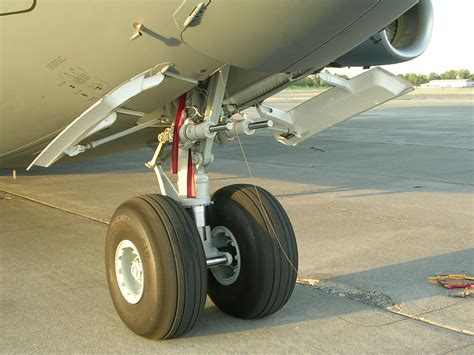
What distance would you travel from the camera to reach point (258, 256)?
4.08 metres

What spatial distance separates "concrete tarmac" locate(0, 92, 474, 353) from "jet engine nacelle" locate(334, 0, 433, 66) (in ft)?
5.76

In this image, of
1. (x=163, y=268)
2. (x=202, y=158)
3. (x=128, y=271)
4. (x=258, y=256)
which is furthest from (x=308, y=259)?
(x=163, y=268)

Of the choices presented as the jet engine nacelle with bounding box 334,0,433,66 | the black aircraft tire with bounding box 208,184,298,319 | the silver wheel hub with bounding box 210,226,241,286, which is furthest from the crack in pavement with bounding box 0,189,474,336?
the jet engine nacelle with bounding box 334,0,433,66

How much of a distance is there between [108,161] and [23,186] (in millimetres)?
3219

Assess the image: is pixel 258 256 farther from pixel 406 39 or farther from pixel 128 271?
pixel 406 39

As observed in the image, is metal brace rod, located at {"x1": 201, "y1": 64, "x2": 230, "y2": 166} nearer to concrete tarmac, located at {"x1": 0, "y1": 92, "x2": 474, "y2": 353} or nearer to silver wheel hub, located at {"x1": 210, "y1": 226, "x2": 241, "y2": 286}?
silver wheel hub, located at {"x1": 210, "y1": 226, "x2": 241, "y2": 286}

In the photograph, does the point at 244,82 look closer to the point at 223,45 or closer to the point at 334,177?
the point at 223,45

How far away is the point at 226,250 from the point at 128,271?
26.5 inches

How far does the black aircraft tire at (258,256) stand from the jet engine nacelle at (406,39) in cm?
258

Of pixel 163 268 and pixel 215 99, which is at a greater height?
pixel 215 99

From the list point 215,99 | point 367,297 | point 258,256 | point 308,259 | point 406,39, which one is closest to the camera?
point 258,256

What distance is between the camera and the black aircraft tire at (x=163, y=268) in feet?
12.0

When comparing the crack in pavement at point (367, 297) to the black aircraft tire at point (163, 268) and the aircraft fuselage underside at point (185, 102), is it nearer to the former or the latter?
the aircraft fuselage underside at point (185, 102)

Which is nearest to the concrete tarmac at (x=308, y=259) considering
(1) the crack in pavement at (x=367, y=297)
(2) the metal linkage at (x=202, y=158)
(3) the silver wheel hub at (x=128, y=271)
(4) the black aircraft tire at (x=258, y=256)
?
(1) the crack in pavement at (x=367, y=297)
